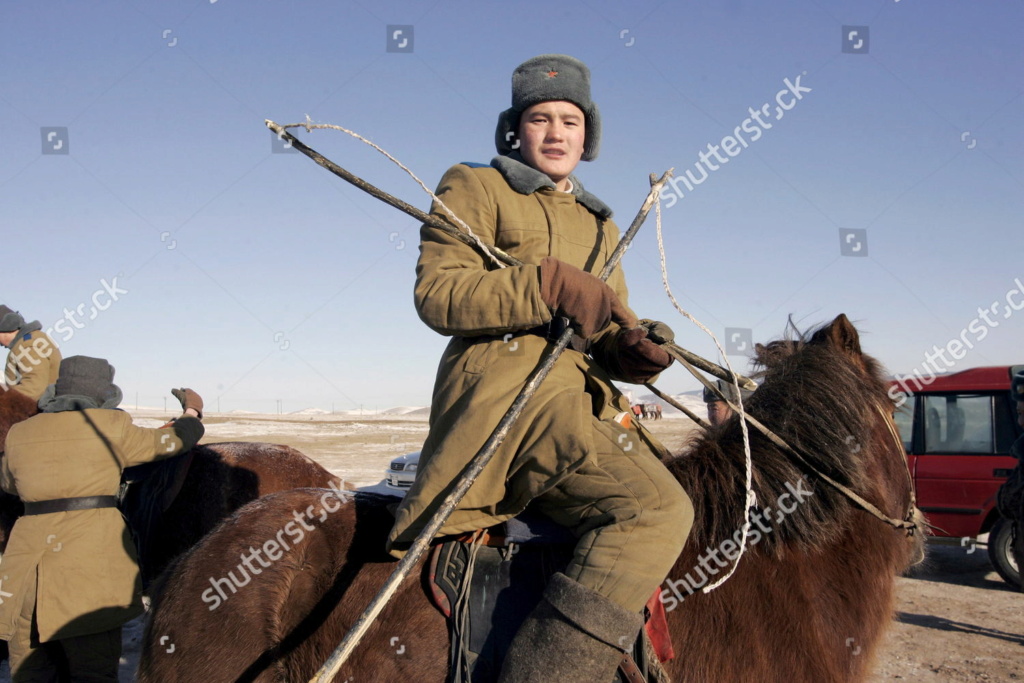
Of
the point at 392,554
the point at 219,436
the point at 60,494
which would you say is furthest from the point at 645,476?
the point at 219,436

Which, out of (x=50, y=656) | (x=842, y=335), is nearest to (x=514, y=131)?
(x=842, y=335)

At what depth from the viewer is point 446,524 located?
82.5 inches

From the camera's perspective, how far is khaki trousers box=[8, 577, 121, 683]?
3307 millimetres

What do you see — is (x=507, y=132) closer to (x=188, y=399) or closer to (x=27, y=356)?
(x=188, y=399)

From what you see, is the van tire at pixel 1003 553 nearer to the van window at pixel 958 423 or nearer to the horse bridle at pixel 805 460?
the van window at pixel 958 423

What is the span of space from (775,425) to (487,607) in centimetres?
114

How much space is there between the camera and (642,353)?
2252 mm

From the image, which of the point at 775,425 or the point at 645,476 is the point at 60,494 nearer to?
the point at 645,476

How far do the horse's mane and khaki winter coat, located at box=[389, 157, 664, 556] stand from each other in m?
0.39

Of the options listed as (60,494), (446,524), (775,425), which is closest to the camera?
(446,524)

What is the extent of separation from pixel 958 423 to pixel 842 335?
22.2 feet

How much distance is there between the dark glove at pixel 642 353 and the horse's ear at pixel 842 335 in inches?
28.0

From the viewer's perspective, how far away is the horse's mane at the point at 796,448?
2.26 metres

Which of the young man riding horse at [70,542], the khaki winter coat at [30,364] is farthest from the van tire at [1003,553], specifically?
the khaki winter coat at [30,364]
